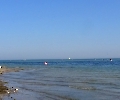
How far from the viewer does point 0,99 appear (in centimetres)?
1912

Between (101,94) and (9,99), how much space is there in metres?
8.19

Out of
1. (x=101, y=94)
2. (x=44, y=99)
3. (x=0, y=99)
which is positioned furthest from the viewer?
(x=101, y=94)

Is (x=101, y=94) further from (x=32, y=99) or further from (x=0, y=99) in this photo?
(x=0, y=99)

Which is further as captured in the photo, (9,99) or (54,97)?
(54,97)

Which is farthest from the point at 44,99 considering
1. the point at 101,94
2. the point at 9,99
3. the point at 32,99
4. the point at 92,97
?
the point at 101,94

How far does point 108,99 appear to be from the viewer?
20359mm

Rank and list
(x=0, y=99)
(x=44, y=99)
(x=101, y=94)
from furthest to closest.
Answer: (x=101, y=94)
(x=44, y=99)
(x=0, y=99)

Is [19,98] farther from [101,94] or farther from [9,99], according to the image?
[101,94]

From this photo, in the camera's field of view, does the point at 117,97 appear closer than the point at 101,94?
Yes

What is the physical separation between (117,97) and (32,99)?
22.6ft

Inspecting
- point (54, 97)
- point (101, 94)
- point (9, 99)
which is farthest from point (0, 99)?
point (101, 94)

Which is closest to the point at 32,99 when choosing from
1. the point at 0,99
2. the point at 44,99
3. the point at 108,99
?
the point at 44,99

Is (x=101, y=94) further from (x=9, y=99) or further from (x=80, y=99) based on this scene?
(x=9, y=99)

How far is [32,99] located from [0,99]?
2.48 m
